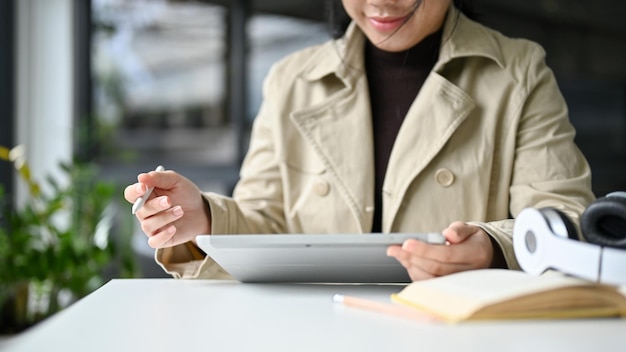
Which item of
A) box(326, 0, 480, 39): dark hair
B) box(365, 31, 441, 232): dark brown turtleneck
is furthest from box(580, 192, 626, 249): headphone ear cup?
box(326, 0, 480, 39): dark hair

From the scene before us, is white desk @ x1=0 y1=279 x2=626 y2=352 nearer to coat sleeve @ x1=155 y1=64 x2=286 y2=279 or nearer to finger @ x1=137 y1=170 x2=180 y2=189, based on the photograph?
Answer: finger @ x1=137 y1=170 x2=180 y2=189

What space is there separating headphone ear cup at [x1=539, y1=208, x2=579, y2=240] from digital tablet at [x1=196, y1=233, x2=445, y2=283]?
→ 0.13m

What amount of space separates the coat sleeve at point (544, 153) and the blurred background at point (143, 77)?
1890 mm

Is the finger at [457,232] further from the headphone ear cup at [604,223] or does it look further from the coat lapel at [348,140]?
the coat lapel at [348,140]

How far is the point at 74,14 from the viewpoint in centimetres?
378

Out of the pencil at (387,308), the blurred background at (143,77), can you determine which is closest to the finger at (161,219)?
the pencil at (387,308)

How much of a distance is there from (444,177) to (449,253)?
45 cm

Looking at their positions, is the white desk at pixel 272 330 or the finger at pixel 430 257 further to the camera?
the finger at pixel 430 257

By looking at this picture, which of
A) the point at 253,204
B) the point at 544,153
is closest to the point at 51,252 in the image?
the point at 253,204

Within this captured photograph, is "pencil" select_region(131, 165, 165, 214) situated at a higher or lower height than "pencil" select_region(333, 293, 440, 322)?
higher

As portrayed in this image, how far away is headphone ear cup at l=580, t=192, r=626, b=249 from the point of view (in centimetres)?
85

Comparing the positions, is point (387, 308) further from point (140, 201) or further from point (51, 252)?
point (51, 252)

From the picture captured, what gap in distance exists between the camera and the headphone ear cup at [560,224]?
0.84 meters

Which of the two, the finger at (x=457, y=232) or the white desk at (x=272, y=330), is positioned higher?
the finger at (x=457, y=232)
